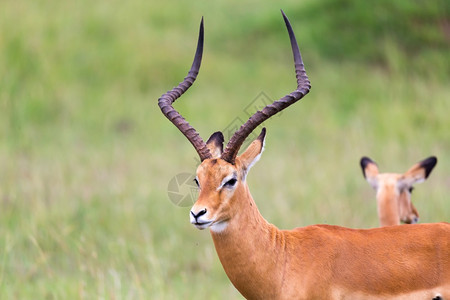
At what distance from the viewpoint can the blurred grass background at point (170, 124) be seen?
760cm

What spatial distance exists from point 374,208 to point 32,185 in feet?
12.7

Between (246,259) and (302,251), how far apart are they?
1.10ft

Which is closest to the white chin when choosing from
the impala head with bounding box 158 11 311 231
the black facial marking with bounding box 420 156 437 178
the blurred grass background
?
the impala head with bounding box 158 11 311 231

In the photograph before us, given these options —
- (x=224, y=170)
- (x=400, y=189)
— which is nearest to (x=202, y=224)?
(x=224, y=170)

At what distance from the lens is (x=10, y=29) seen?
13742mm

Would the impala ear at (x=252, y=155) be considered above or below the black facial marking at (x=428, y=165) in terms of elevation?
below

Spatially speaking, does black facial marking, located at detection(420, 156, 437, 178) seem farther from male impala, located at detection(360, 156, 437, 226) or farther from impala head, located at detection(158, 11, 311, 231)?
impala head, located at detection(158, 11, 311, 231)

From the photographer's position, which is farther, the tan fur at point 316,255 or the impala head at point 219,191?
the tan fur at point 316,255

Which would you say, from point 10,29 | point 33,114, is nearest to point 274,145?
point 33,114

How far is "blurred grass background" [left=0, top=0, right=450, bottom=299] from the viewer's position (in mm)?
7598

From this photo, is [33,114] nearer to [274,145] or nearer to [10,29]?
[10,29]

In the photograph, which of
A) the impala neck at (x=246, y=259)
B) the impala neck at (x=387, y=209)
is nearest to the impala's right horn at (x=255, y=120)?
the impala neck at (x=246, y=259)

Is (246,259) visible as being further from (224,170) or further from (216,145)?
(216,145)

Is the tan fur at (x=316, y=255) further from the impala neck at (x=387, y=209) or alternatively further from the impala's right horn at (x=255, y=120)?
the impala neck at (x=387, y=209)
